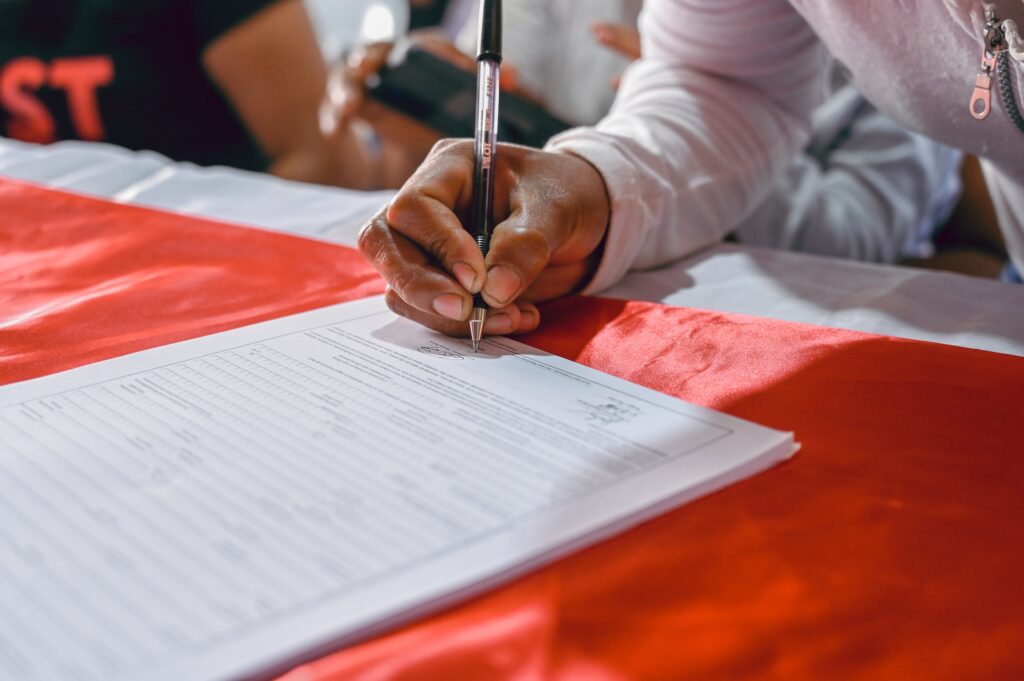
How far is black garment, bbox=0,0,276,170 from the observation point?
136 cm

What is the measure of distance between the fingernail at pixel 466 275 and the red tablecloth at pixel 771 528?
54 millimetres

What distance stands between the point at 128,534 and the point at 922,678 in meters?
0.24

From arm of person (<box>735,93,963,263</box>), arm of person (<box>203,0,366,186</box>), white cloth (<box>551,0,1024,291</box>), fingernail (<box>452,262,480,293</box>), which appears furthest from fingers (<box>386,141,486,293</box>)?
arm of person (<box>203,0,366,186</box>)

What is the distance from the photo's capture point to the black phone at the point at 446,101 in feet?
3.16

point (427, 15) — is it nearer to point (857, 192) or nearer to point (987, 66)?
point (857, 192)

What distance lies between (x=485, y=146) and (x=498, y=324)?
102 mm

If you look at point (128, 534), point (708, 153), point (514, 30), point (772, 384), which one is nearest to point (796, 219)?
point (708, 153)

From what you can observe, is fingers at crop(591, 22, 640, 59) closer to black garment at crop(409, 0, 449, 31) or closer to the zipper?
the zipper

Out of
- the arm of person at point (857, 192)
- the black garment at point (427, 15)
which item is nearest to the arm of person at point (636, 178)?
the arm of person at point (857, 192)

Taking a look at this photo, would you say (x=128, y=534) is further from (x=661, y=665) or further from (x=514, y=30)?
(x=514, y=30)

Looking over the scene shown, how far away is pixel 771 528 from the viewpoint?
0.28 metres

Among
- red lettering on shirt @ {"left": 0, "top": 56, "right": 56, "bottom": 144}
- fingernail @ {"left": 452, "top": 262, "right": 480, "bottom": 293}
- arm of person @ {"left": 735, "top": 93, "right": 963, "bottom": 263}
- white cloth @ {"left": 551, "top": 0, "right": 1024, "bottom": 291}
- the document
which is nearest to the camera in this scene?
the document

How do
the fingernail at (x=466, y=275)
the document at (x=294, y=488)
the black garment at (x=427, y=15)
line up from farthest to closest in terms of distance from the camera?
the black garment at (x=427, y=15) → the fingernail at (x=466, y=275) → the document at (x=294, y=488)

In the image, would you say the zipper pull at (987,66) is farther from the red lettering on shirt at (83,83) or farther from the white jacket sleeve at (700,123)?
the red lettering on shirt at (83,83)
